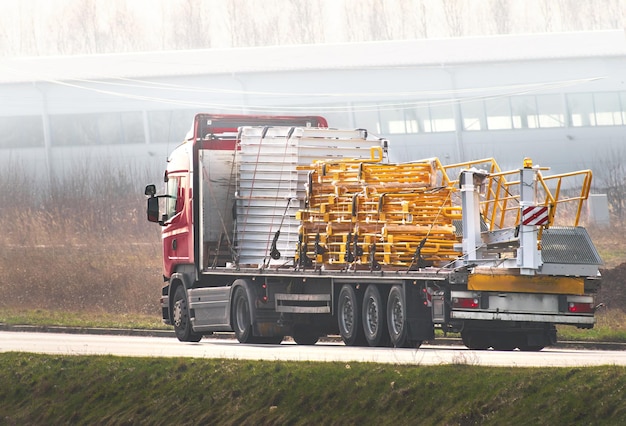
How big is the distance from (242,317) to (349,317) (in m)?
2.85

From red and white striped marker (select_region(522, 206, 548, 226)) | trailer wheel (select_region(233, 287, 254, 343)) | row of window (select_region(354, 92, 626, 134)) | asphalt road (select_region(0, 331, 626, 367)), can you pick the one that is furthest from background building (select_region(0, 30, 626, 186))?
red and white striped marker (select_region(522, 206, 548, 226))

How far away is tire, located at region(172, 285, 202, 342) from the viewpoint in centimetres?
2884

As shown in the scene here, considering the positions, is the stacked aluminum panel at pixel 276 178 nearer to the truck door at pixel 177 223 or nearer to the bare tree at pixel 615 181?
the truck door at pixel 177 223

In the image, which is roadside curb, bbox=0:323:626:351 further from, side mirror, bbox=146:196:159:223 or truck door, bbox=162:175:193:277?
side mirror, bbox=146:196:159:223

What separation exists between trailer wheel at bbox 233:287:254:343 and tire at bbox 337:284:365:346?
7.32 feet

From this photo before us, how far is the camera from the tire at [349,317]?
24266mm

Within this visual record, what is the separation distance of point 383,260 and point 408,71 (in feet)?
123

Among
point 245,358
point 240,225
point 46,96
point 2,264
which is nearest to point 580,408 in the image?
point 245,358

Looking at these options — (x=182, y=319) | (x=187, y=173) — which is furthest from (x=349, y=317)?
(x=182, y=319)

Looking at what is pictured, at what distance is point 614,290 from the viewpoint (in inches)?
1409

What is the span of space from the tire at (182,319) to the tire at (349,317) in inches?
179

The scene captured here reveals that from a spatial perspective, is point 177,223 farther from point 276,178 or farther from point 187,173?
point 276,178

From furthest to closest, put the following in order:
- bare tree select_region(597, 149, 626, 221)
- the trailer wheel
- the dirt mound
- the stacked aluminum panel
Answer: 1. bare tree select_region(597, 149, 626, 221)
2. the dirt mound
3. the stacked aluminum panel
4. the trailer wheel

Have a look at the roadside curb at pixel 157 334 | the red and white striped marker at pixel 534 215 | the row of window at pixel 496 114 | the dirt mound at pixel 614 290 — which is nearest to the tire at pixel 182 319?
the roadside curb at pixel 157 334
